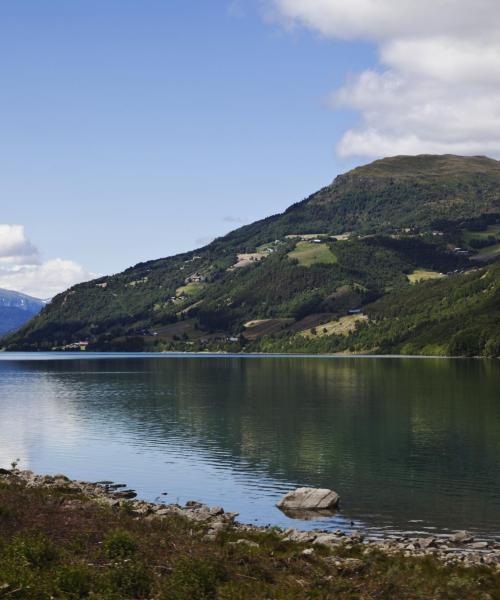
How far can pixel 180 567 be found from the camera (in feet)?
106

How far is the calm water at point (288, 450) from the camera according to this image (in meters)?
68.5

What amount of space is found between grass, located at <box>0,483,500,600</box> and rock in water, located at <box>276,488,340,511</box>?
16126 mm

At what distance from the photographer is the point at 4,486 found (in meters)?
59.1

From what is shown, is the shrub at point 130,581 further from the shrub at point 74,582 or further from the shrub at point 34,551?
the shrub at point 34,551

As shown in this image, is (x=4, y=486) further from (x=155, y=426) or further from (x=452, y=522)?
(x=155, y=426)

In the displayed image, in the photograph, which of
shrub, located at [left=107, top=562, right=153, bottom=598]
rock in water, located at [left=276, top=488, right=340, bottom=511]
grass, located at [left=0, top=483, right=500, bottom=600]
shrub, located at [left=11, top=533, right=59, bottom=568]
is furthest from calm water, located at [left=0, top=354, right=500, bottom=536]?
shrub, located at [left=107, top=562, right=153, bottom=598]

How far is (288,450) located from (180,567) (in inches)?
2719

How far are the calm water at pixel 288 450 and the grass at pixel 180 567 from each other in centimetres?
1691

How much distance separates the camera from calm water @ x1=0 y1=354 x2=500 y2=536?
2697 inches

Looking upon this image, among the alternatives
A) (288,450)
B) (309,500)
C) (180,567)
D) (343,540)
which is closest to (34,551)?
(180,567)

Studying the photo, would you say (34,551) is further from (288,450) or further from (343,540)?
(288,450)

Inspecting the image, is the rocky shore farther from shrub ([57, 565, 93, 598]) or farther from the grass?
shrub ([57, 565, 93, 598])

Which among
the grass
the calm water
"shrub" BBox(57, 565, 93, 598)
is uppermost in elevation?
"shrub" BBox(57, 565, 93, 598)

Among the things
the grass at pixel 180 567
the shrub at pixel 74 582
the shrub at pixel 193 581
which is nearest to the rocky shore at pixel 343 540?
the grass at pixel 180 567
